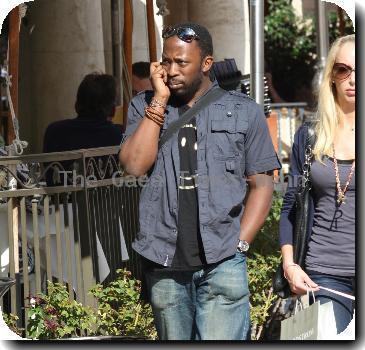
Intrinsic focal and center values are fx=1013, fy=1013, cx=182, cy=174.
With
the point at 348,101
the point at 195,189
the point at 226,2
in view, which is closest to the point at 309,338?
the point at 195,189

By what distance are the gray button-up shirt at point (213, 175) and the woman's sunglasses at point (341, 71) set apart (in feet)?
1.23

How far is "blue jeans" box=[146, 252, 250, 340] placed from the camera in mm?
4273

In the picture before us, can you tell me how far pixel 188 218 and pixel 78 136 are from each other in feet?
10.9

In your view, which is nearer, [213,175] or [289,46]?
[213,175]

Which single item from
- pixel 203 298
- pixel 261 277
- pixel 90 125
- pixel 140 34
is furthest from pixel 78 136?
pixel 140 34

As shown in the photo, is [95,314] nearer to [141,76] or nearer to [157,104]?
[157,104]

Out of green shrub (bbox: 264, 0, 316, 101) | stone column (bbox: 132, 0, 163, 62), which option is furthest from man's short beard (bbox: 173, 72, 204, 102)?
green shrub (bbox: 264, 0, 316, 101)

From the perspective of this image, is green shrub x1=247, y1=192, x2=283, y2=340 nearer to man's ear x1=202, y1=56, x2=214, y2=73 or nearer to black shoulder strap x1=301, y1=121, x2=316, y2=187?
black shoulder strap x1=301, y1=121, x2=316, y2=187

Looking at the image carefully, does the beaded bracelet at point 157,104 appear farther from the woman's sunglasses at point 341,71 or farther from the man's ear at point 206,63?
the woman's sunglasses at point 341,71

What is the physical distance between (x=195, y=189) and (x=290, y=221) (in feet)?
1.71

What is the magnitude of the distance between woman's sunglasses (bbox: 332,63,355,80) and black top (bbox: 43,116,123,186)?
3.19 metres

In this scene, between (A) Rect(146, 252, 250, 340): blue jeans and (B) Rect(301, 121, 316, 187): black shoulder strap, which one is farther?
(B) Rect(301, 121, 316, 187): black shoulder strap

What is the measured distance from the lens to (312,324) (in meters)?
3.98

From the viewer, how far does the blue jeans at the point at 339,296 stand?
4.31m
